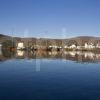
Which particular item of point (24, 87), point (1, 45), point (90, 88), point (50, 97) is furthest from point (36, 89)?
point (1, 45)

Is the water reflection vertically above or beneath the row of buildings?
beneath

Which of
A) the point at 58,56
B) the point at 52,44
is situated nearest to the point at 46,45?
the point at 52,44

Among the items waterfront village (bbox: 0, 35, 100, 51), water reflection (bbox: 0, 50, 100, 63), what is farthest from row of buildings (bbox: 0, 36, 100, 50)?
water reflection (bbox: 0, 50, 100, 63)

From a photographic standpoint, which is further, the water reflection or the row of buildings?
the row of buildings

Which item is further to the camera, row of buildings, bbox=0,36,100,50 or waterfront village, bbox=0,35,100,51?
row of buildings, bbox=0,36,100,50

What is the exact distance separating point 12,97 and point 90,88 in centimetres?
448

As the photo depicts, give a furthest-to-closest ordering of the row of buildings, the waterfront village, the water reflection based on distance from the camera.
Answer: the row of buildings → the waterfront village → the water reflection

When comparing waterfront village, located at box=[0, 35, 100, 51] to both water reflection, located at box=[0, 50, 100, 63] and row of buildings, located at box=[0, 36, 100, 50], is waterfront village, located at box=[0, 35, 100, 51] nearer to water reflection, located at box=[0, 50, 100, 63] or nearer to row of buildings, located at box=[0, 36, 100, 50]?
row of buildings, located at box=[0, 36, 100, 50]

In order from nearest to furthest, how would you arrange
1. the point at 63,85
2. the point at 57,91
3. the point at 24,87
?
the point at 57,91
the point at 24,87
the point at 63,85

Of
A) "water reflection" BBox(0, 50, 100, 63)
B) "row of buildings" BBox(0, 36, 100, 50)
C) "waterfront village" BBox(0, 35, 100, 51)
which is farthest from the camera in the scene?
"row of buildings" BBox(0, 36, 100, 50)

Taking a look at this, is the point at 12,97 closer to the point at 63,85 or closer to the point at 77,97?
the point at 77,97

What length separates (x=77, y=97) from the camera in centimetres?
1041

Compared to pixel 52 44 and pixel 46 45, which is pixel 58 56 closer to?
pixel 46 45

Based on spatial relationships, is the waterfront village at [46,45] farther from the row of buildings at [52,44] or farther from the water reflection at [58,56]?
the water reflection at [58,56]
